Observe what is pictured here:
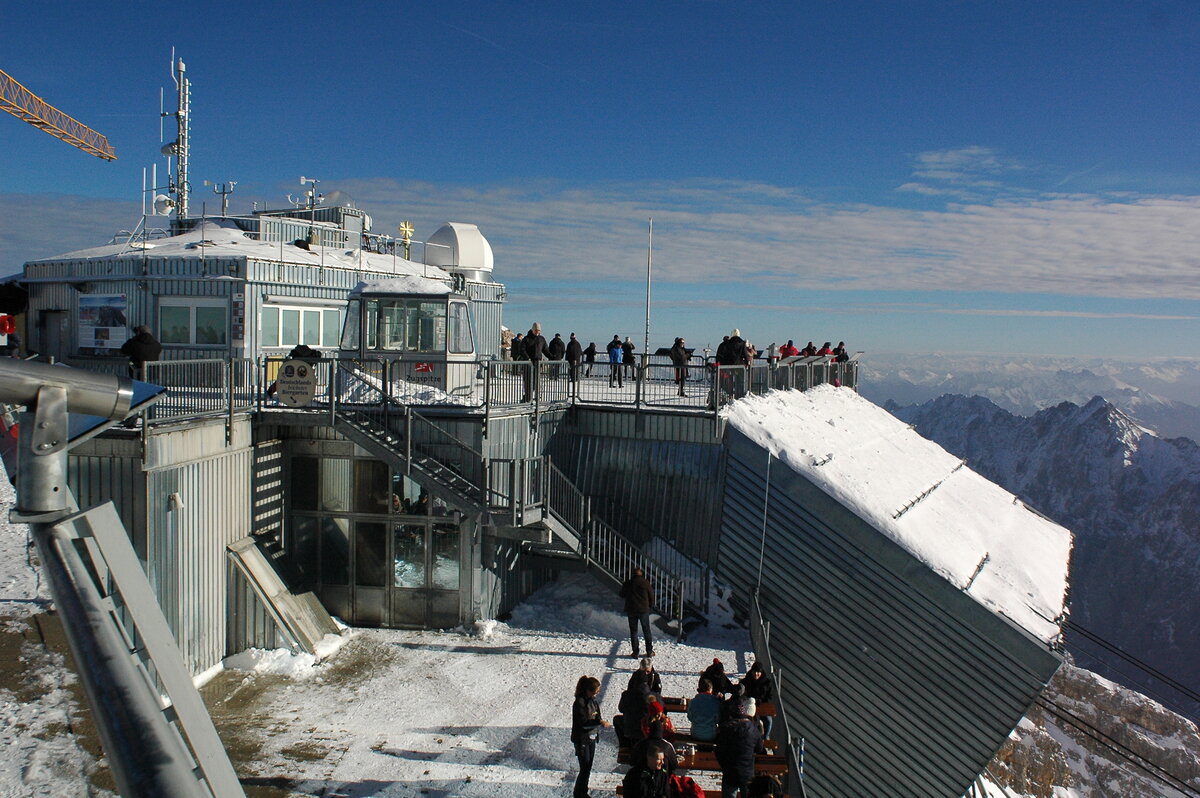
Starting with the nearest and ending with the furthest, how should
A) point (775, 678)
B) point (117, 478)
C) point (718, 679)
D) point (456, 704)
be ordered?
point (718, 679), point (117, 478), point (775, 678), point (456, 704)

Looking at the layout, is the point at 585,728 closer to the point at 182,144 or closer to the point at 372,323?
the point at 372,323

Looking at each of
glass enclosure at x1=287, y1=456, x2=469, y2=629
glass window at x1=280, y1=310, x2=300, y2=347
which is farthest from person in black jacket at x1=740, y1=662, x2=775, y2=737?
glass window at x1=280, y1=310, x2=300, y2=347

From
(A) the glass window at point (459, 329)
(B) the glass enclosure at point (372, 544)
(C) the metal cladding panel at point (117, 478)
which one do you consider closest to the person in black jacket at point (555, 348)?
(A) the glass window at point (459, 329)

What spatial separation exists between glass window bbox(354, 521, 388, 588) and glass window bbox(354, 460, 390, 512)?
12.5 inches

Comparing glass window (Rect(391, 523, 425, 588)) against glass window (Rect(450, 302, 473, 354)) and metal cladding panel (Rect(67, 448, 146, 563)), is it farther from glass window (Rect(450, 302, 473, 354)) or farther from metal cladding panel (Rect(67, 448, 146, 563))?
metal cladding panel (Rect(67, 448, 146, 563))

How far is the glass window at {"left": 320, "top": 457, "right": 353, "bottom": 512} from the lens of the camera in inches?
606

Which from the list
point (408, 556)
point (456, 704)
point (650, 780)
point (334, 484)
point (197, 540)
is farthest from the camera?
point (334, 484)

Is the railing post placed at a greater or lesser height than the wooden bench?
greater

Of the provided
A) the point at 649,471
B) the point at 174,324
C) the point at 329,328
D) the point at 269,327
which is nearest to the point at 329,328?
the point at 329,328

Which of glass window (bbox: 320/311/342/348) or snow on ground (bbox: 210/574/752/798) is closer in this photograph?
snow on ground (bbox: 210/574/752/798)

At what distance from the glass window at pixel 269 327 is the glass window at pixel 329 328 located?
4.93 ft

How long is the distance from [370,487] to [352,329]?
13.0 ft

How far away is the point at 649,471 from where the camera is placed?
56.2 ft

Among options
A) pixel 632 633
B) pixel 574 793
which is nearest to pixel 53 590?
pixel 574 793
